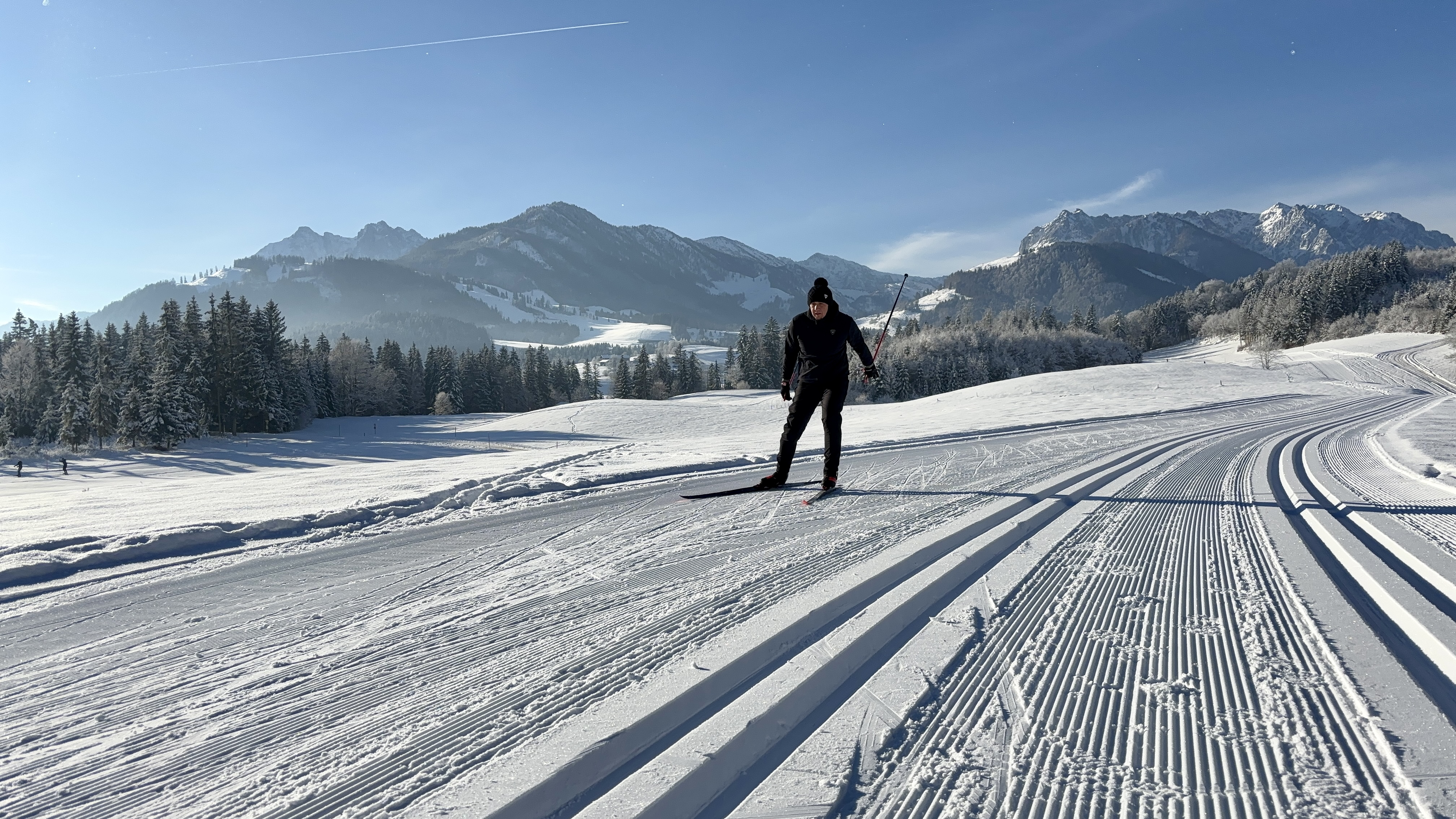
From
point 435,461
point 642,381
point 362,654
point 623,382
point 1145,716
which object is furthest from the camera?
point 623,382

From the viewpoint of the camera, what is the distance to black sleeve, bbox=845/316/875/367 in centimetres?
593

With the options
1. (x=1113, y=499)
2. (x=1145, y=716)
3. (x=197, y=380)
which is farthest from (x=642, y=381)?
(x=1145, y=716)

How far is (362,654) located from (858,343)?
15.7 ft

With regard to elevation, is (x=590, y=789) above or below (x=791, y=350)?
below

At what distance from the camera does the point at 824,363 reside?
19.5 feet

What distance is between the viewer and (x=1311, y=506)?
520 centimetres

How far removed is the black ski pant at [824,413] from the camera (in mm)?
5984

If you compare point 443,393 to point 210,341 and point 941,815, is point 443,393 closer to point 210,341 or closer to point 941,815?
point 210,341

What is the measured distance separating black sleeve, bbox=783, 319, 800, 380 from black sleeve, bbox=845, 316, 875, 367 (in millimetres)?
500

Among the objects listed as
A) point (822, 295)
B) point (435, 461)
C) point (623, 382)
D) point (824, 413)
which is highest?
point (623, 382)

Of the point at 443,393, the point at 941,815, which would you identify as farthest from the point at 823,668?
the point at 443,393

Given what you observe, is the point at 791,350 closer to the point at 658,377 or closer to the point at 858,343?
the point at 858,343

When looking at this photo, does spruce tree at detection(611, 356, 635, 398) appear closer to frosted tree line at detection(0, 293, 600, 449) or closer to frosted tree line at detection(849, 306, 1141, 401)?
frosted tree line at detection(0, 293, 600, 449)

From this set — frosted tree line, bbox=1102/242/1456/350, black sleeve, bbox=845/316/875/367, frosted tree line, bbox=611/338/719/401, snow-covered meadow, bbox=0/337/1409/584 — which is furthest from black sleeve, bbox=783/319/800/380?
frosted tree line, bbox=1102/242/1456/350
